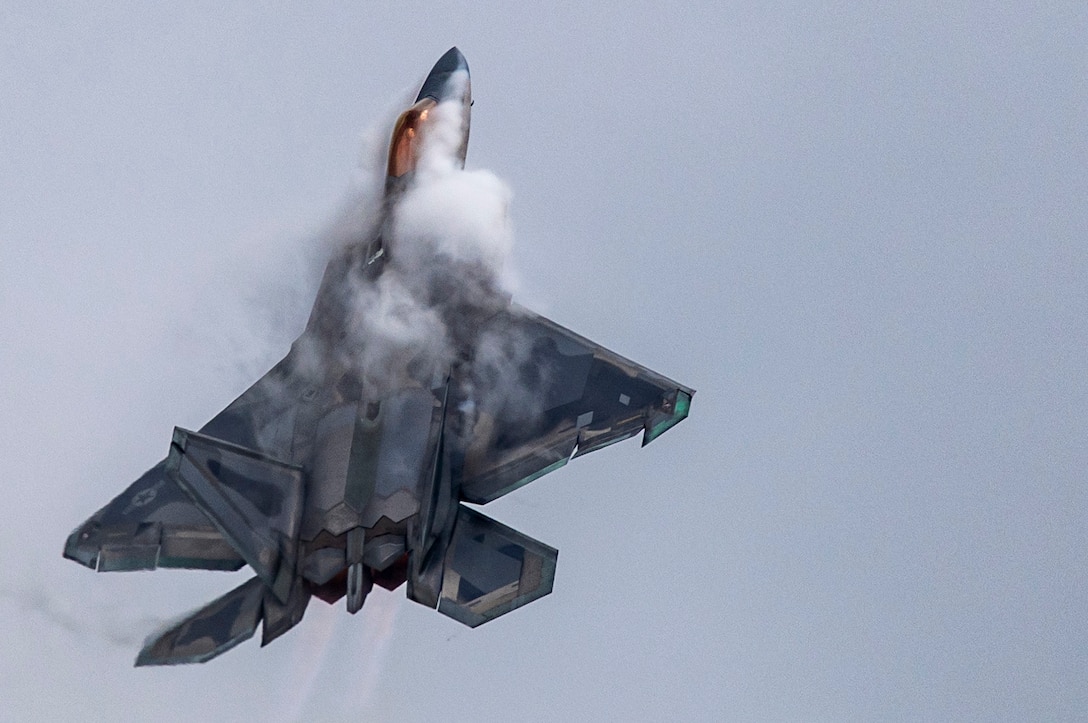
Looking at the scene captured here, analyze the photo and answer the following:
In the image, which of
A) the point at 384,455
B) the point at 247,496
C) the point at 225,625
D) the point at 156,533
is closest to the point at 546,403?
the point at 384,455

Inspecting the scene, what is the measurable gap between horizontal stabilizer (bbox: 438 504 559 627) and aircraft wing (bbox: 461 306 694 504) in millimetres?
1803

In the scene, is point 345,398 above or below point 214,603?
above

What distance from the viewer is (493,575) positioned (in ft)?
128

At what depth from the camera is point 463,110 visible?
153ft

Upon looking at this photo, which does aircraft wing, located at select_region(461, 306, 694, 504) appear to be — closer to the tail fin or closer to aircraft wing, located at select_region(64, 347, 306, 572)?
aircraft wing, located at select_region(64, 347, 306, 572)

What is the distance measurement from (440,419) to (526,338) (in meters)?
3.77

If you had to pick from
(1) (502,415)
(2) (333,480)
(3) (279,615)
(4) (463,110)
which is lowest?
(3) (279,615)

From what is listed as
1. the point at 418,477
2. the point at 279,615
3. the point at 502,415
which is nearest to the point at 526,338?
the point at 502,415

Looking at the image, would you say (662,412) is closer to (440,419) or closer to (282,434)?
(440,419)

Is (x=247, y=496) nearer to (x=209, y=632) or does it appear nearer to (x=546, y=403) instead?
(x=209, y=632)

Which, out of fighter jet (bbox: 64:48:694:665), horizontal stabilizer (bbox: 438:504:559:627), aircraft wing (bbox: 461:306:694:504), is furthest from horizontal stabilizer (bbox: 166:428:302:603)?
aircraft wing (bbox: 461:306:694:504)

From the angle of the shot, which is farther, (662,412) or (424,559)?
(662,412)

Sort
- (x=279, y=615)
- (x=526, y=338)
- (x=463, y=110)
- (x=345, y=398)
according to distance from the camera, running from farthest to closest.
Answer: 1. (x=463, y=110)
2. (x=526, y=338)
3. (x=345, y=398)
4. (x=279, y=615)

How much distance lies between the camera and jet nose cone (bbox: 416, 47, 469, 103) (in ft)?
154
